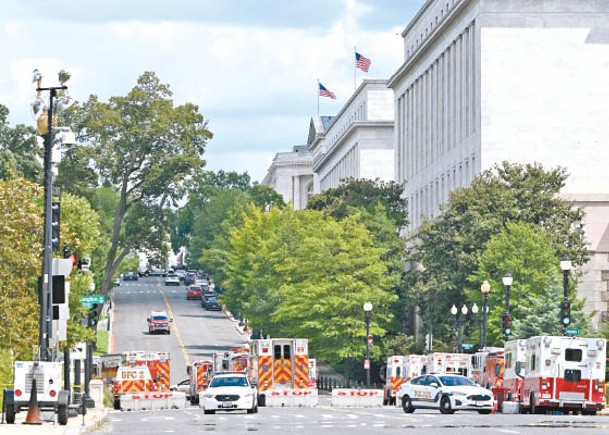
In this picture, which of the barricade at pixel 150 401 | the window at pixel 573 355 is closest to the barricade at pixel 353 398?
the barricade at pixel 150 401

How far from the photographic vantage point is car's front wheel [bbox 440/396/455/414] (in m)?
54.0

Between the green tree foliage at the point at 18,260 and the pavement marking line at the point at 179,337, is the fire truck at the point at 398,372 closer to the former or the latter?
the green tree foliage at the point at 18,260

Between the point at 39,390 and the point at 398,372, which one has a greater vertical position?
the point at 398,372

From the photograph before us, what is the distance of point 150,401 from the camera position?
72125mm

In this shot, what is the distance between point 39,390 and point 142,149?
7750 centimetres

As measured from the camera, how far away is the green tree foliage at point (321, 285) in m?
105

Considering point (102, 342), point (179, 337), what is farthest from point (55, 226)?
point (179, 337)

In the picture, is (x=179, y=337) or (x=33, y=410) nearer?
(x=33, y=410)

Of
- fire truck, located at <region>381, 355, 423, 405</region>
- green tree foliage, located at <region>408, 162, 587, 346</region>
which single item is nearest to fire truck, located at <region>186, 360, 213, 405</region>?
fire truck, located at <region>381, 355, 423, 405</region>

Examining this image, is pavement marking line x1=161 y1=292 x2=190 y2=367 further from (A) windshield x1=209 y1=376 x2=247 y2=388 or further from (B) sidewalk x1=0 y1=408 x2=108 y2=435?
(B) sidewalk x1=0 y1=408 x2=108 y2=435

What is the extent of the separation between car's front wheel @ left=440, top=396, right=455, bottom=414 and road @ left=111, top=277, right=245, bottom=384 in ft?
189

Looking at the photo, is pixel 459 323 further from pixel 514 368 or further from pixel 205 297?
pixel 205 297

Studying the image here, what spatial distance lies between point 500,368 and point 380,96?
369 ft

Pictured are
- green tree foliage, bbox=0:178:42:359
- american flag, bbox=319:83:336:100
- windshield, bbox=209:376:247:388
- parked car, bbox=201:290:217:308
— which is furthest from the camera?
parked car, bbox=201:290:217:308
